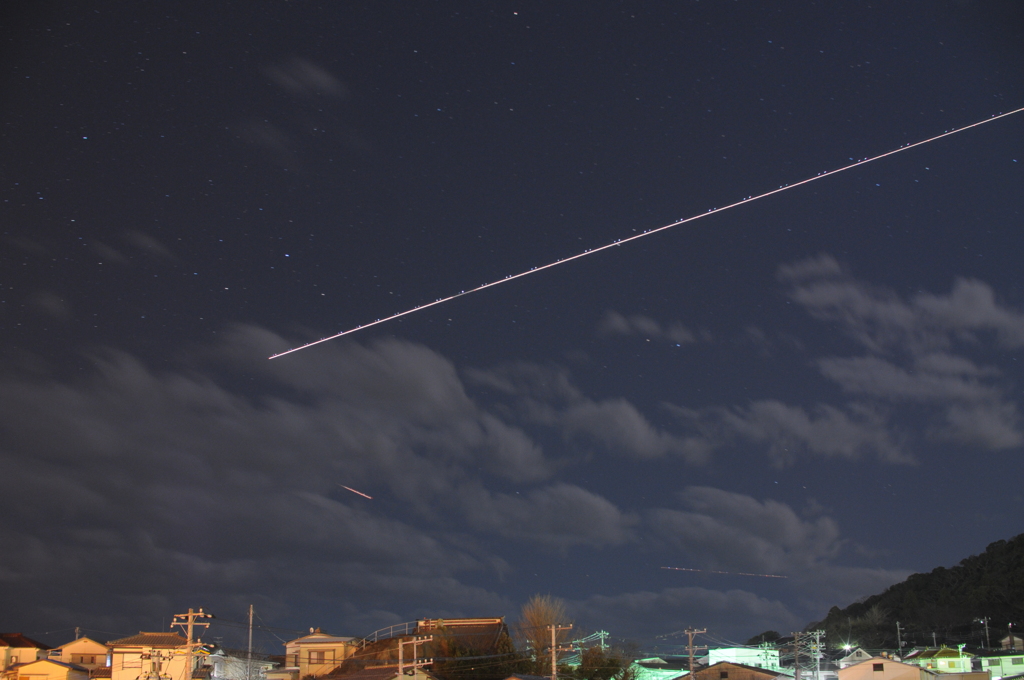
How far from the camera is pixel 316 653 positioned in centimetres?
6025

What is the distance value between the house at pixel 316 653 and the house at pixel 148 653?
622 centimetres

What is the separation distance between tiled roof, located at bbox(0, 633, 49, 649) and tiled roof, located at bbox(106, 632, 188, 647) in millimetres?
17091

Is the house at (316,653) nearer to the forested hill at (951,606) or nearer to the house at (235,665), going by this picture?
the house at (235,665)

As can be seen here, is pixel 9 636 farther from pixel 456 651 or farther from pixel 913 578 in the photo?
pixel 913 578

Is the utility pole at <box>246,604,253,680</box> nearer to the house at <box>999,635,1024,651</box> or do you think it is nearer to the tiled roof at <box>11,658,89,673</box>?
the tiled roof at <box>11,658,89,673</box>

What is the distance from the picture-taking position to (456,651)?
54375 millimetres

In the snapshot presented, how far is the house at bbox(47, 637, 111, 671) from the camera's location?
212 feet

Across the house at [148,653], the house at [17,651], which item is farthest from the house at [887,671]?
the house at [17,651]

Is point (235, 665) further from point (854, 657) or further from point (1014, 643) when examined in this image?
point (1014, 643)

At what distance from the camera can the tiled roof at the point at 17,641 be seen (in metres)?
71.2

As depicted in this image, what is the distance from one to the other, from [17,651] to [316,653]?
1035 inches

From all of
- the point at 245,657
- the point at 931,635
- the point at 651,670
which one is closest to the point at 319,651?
the point at 245,657

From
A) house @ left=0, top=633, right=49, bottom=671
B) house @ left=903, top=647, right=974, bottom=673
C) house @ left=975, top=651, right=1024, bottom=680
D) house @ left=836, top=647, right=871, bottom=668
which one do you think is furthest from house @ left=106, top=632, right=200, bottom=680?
house @ left=975, top=651, right=1024, bottom=680

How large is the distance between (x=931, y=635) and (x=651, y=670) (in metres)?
43.0
